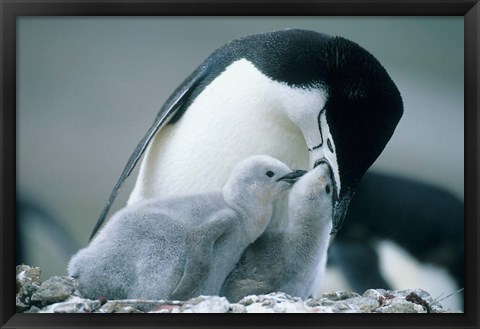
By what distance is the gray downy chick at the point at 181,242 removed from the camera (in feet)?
4.17

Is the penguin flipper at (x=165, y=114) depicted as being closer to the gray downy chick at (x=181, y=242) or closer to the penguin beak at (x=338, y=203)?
the gray downy chick at (x=181, y=242)

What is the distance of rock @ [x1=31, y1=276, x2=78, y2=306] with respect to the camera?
1.32 metres

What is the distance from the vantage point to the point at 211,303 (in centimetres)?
130

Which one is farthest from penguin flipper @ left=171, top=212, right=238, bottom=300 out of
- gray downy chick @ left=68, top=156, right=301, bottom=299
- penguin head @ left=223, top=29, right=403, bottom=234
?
penguin head @ left=223, top=29, right=403, bottom=234

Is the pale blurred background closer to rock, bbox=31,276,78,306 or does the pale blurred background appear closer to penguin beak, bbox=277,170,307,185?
rock, bbox=31,276,78,306

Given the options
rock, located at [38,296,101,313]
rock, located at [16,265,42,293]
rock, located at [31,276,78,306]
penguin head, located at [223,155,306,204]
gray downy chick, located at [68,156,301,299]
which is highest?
penguin head, located at [223,155,306,204]

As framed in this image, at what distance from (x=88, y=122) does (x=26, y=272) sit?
0.30 meters

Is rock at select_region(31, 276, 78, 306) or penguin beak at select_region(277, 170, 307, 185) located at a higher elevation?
penguin beak at select_region(277, 170, 307, 185)

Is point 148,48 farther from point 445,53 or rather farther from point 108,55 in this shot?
point 445,53

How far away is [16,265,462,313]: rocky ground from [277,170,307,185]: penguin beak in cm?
20

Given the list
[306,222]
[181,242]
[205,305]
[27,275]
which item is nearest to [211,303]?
[205,305]

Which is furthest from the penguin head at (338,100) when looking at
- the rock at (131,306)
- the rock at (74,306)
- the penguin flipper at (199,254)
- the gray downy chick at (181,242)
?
the rock at (74,306)

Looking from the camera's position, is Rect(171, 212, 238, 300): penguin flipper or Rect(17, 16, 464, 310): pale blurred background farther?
Rect(17, 16, 464, 310): pale blurred background

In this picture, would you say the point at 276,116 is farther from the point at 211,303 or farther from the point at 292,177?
the point at 211,303
